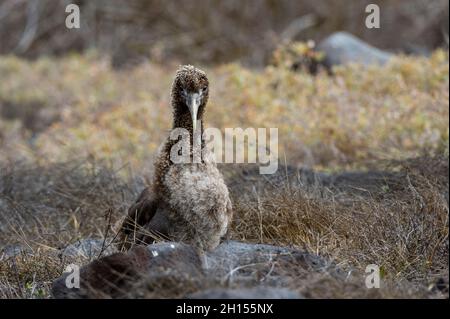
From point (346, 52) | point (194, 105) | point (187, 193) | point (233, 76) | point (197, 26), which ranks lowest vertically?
point (187, 193)

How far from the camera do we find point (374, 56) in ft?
40.0

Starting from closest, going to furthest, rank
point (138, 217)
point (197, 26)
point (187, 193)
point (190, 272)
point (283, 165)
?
point (190, 272), point (187, 193), point (138, 217), point (283, 165), point (197, 26)

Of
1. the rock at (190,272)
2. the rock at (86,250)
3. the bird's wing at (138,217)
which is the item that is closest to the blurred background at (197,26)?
the rock at (86,250)

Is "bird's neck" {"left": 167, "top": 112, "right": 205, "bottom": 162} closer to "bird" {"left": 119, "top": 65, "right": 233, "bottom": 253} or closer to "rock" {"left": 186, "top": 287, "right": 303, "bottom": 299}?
"bird" {"left": 119, "top": 65, "right": 233, "bottom": 253}

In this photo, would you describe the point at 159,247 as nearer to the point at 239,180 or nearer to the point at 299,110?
the point at 239,180

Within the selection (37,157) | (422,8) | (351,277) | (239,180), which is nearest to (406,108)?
(239,180)

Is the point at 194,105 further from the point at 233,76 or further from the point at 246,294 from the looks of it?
the point at 233,76

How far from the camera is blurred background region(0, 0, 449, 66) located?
1791cm

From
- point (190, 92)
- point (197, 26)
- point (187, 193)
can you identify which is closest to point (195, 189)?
point (187, 193)

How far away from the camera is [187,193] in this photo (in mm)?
4906

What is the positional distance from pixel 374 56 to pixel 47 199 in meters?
6.40

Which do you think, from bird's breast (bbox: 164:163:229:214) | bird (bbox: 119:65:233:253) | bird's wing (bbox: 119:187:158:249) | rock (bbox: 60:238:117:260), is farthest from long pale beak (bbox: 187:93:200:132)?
rock (bbox: 60:238:117:260)

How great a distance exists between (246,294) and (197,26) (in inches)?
599

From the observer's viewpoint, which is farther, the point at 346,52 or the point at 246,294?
the point at 346,52
